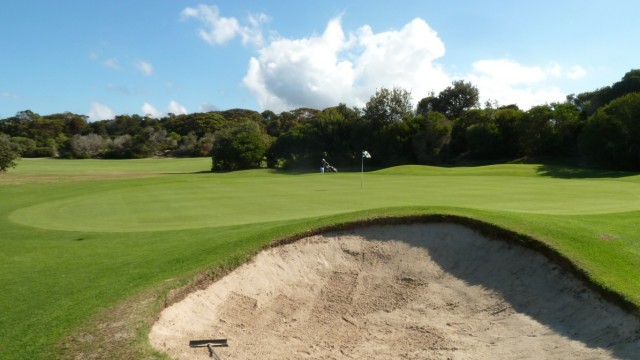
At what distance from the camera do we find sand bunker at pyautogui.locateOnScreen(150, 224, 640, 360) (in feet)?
20.9

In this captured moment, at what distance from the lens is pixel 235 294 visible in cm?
A: 852

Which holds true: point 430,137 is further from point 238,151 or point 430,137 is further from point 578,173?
point 238,151

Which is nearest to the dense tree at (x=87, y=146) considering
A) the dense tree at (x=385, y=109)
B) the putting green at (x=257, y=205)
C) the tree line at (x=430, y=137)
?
the tree line at (x=430, y=137)

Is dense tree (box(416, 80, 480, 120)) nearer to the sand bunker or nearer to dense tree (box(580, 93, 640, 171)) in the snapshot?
dense tree (box(580, 93, 640, 171))

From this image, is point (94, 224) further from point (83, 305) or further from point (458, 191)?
point (458, 191)

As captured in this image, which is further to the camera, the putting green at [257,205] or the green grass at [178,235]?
the putting green at [257,205]

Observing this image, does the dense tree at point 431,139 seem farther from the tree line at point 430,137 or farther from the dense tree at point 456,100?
the dense tree at point 456,100

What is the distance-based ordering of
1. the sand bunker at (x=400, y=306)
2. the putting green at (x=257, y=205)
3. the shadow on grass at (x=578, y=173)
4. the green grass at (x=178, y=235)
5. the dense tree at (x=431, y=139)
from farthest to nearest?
1. the dense tree at (x=431, y=139)
2. the shadow on grass at (x=578, y=173)
3. the putting green at (x=257, y=205)
4. the green grass at (x=178, y=235)
5. the sand bunker at (x=400, y=306)

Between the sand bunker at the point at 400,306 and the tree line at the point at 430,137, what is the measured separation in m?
40.6

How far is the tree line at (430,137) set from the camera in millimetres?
43844

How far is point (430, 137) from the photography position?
193 ft

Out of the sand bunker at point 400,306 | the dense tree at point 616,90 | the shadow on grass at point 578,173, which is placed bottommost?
the sand bunker at point 400,306

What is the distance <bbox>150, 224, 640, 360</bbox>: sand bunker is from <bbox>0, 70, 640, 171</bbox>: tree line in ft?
133

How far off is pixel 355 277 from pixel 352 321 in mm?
1721
